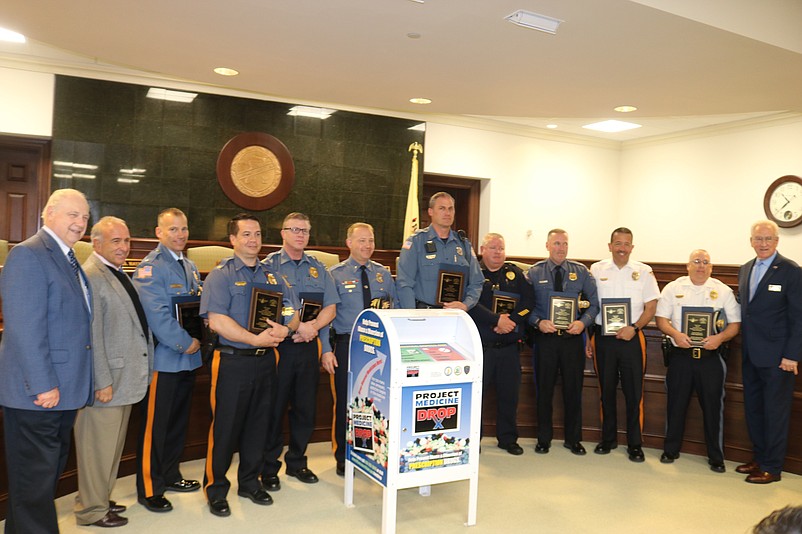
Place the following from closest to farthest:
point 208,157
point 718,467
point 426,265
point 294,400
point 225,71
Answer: point 294,400 < point 426,265 < point 718,467 < point 225,71 < point 208,157

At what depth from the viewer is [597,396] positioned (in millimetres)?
5430

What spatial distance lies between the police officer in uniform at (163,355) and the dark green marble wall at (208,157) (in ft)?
16.7

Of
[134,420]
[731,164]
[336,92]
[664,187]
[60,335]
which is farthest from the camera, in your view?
[664,187]

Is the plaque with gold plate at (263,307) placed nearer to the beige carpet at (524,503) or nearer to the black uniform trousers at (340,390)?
the black uniform trousers at (340,390)

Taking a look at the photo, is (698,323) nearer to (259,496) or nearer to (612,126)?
(259,496)

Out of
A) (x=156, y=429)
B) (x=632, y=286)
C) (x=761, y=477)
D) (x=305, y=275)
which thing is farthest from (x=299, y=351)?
(x=761, y=477)

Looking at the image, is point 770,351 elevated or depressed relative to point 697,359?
elevated

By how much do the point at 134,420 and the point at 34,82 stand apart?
5790mm

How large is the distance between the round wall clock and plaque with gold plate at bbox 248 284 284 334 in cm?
560

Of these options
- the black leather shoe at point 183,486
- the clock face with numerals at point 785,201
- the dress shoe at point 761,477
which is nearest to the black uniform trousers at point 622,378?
the dress shoe at point 761,477

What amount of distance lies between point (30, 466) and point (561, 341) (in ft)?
12.3

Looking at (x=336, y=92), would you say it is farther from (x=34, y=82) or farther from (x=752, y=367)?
(x=752, y=367)

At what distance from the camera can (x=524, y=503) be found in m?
3.93

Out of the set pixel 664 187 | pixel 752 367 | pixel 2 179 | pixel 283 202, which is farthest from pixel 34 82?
pixel 664 187
